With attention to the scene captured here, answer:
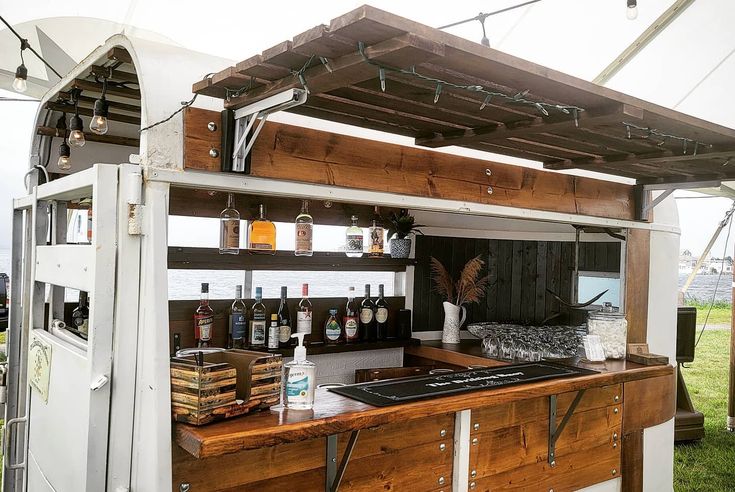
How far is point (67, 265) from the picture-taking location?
226 centimetres

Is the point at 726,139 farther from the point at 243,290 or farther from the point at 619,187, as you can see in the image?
the point at 243,290

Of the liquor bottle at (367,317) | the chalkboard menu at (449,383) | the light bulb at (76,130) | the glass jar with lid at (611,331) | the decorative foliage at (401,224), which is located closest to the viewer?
the chalkboard menu at (449,383)

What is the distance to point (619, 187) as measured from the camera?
3.77 metres

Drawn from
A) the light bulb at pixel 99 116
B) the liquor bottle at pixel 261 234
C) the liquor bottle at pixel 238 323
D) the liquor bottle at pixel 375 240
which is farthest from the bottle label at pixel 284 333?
the light bulb at pixel 99 116

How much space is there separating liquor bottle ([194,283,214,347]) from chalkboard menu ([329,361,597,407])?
1.12m

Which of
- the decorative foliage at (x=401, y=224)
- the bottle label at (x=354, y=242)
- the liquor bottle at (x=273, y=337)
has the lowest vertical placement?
the liquor bottle at (x=273, y=337)

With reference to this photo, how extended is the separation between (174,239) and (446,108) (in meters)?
1.89

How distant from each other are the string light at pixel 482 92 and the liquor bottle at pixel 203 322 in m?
1.99

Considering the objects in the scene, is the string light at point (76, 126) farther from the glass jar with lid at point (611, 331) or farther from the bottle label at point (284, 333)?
the glass jar with lid at point (611, 331)

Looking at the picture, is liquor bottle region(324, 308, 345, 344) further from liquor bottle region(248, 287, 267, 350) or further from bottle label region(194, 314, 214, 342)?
bottle label region(194, 314, 214, 342)

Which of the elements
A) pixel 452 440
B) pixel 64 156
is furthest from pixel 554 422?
pixel 64 156

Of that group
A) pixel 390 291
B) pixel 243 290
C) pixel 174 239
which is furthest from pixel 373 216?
pixel 174 239

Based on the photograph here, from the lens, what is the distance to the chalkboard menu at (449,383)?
2436 millimetres

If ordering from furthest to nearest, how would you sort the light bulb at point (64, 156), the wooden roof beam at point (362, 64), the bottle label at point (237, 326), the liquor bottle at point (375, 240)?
the liquor bottle at point (375, 240) → the bottle label at point (237, 326) → the light bulb at point (64, 156) → the wooden roof beam at point (362, 64)
